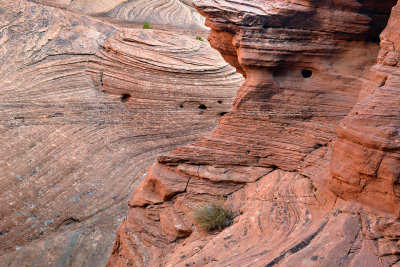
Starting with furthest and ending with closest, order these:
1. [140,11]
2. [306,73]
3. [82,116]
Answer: [140,11] < [82,116] < [306,73]

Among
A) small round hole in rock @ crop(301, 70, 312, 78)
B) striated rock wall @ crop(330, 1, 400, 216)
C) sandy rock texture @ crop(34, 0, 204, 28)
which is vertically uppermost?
sandy rock texture @ crop(34, 0, 204, 28)

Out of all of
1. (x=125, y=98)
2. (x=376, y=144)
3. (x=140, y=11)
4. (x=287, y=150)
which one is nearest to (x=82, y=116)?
(x=125, y=98)

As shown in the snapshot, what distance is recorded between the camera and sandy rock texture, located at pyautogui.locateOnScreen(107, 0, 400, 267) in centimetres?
554

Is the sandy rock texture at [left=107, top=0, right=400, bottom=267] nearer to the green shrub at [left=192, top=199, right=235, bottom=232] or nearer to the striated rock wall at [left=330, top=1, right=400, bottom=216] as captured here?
the striated rock wall at [left=330, top=1, right=400, bottom=216]

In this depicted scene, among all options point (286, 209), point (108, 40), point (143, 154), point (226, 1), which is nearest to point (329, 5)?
point (226, 1)

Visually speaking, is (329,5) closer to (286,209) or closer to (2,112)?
(286,209)

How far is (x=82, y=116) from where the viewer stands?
11.9 m

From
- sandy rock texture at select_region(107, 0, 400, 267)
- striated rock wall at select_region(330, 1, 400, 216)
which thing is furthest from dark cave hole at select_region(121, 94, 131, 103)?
striated rock wall at select_region(330, 1, 400, 216)

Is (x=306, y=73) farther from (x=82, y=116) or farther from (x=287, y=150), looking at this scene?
(x=82, y=116)

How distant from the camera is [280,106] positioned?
311 inches

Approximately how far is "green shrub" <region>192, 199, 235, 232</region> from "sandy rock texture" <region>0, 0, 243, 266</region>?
11.5 feet

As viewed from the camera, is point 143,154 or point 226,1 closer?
point 226,1

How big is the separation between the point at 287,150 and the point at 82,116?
6.13 meters

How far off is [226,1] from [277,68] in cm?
142
